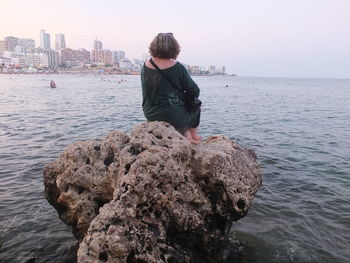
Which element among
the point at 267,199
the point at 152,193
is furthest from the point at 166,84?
the point at 267,199

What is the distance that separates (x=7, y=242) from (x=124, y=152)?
3.96 m

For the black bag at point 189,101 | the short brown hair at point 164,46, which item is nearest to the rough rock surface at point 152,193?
the black bag at point 189,101

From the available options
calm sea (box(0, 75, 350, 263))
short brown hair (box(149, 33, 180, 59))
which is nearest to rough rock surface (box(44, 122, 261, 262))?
short brown hair (box(149, 33, 180, 59))

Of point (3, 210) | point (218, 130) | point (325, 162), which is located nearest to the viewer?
point (3, 210)

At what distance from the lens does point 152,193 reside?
4.24 m

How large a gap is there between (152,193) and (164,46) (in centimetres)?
252

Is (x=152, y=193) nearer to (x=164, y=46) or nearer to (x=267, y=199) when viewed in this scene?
(x=164, y=46)

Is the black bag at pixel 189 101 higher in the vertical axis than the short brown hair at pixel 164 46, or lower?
lower

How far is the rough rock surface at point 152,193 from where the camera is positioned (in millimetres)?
3807

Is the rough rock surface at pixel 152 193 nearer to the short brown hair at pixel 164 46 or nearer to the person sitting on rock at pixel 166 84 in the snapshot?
the person sitting on rock at pixel 166 84

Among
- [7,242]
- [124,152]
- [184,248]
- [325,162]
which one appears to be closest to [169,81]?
Result: [124,152]

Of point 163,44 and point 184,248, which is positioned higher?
point 163,44

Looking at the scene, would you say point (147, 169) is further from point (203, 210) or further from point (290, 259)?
point (290, 259)

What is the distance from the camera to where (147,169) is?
14.0 feet
